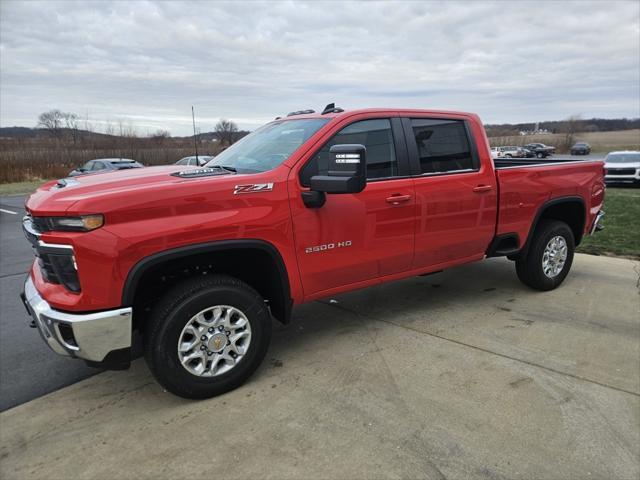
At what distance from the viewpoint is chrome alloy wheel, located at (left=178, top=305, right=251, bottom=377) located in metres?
2.92

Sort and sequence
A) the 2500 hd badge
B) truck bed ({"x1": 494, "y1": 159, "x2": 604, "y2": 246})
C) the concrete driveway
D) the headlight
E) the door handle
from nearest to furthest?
the concrete driveway, the headlight, the 2500 hd badge, the door handle, truck bed ({"x1": 494, "y1": 159, "x2": 604, "y2": 246})

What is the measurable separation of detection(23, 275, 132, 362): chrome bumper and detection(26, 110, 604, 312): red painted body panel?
0.06 meters

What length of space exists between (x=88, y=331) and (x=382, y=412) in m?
1.83

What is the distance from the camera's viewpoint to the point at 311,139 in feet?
11.2

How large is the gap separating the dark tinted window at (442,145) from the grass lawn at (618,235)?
4035 millimetres

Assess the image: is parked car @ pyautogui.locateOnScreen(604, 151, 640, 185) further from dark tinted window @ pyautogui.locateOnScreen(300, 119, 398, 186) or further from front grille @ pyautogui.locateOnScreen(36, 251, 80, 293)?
front grille @ pyautogui.locateOnScreen(36, 251, 80, 293)

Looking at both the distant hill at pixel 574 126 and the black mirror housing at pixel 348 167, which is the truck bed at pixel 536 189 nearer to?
the black mirror housing at pixel 348 167

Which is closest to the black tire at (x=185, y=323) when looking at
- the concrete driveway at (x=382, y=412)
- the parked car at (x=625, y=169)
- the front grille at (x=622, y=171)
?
the concrete driveway at (x=382, y=412)

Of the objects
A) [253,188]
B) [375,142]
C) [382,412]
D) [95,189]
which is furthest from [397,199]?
[95,189]

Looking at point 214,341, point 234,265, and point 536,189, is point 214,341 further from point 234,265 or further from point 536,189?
point 536,189

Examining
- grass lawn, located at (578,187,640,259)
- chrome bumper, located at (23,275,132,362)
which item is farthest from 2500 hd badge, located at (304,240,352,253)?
grass lawn, located at (578,187,640,259)

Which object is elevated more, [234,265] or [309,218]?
[309,218]

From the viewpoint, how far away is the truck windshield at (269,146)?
3.47 metres

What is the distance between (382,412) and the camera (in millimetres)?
2869
